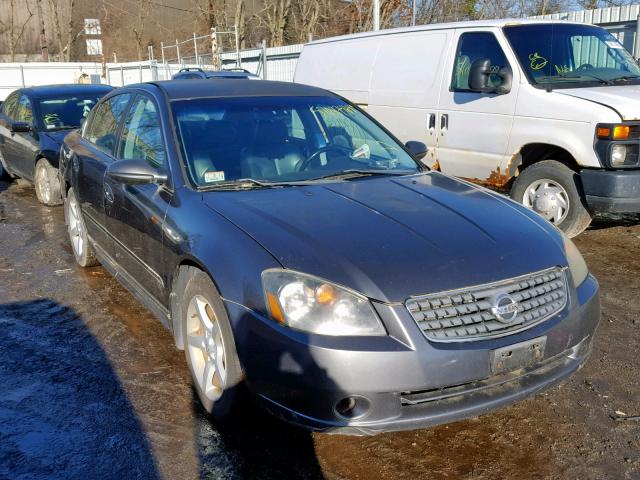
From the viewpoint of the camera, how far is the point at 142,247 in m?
3.93

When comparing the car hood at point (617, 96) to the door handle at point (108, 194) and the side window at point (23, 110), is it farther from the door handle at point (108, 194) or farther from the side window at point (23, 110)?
the side window at point (23, 110)

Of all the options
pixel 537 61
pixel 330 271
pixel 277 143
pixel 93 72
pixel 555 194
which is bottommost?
pixel 555 194

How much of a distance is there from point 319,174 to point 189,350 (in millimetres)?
1309

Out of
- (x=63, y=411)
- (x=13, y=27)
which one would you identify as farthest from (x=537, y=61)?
(x=13, y=27)

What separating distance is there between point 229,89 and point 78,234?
2371mm

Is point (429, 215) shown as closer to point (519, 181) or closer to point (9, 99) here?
point (519, 181)

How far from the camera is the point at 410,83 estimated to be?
25.0ft

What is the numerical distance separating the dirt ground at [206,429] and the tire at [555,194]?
5.46ft

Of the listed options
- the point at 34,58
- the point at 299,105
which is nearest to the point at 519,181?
the point at 299,105

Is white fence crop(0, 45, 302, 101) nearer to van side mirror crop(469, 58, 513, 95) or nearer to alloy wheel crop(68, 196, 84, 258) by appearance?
van side mirror crop(469, 58, 513, 95)

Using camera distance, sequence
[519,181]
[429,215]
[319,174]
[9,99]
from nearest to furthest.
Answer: [429,215] → [319,174] → [519,181] → [9,99]

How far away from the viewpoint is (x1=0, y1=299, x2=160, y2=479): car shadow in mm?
2928

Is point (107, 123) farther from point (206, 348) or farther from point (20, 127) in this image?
point (20, 127)

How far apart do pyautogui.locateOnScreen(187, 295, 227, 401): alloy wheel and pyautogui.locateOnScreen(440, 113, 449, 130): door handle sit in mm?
4701
